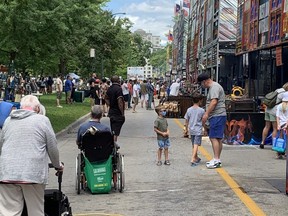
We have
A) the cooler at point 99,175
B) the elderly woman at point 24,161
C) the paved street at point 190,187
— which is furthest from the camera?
Result: the cooler at point 99,175

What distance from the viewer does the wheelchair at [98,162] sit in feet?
26.8

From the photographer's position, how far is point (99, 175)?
8.31 metres

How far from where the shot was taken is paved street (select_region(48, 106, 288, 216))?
24.2 ft

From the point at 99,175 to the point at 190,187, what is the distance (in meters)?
1.53

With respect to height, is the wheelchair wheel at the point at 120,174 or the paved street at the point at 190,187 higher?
the wheelchair wheel at the point at 120,174

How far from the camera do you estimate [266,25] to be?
56.0ft

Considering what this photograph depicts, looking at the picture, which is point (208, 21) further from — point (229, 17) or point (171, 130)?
point (171, 130)

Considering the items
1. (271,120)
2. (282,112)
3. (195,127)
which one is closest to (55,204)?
(195,127)

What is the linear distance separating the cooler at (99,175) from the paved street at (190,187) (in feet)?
0.44

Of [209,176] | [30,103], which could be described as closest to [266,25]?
[209,176]

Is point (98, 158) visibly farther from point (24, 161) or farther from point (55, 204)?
point (24, 161)

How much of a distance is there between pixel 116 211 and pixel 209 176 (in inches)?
113

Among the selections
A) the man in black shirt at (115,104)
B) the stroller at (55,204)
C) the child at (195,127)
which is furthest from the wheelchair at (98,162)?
the man in black shirt at (115,104)

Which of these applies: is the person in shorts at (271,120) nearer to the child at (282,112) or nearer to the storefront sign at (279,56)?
the child at (282,112)
